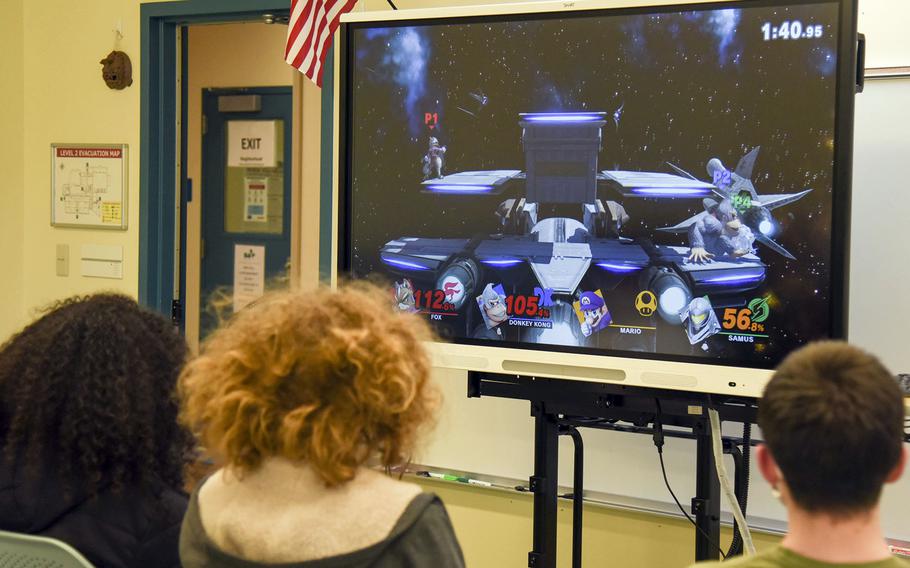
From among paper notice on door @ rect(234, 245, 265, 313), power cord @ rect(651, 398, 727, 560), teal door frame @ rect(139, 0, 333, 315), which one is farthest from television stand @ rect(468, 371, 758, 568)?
paper notice on door @ rect(234, 245, 265, 313)

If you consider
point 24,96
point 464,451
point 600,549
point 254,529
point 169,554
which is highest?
point 24,96

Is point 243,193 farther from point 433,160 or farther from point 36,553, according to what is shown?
point 36,553

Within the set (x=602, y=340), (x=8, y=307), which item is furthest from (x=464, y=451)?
(x=8, y=307)

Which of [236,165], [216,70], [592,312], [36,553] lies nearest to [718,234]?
[592,312]

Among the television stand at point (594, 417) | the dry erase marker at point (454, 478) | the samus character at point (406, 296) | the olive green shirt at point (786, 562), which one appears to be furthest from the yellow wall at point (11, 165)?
the olive green shirt at point (786, 562)

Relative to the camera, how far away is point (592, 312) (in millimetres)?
2572

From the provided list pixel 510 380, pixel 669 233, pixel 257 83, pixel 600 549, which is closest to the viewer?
pixel 669 233

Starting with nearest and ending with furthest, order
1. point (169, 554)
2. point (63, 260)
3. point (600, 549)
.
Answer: point (169, 554), point (600, 549), point (63, 260)

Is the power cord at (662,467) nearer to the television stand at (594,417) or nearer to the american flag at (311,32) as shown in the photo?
the television stand at (594,417)

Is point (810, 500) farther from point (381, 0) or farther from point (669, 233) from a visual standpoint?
point (381, 0)

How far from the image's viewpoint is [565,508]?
328 centimetres

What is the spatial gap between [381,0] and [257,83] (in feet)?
5.97

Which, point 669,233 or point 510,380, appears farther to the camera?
point 510,380

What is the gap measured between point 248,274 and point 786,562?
4377mm
